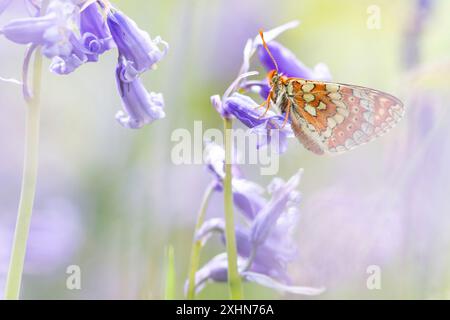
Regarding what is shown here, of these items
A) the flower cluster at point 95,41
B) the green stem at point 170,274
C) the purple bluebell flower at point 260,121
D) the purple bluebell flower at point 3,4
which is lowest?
the green stem at point 170,274

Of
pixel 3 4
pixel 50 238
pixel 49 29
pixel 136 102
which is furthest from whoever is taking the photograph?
pixel 50 238

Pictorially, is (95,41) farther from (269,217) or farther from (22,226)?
(269,217)

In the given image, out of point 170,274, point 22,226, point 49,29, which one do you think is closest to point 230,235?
point 170,274

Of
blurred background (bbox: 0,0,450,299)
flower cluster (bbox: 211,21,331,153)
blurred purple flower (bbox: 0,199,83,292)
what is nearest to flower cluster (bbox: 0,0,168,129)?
flower cluster (bbox: 211,21,331,153)

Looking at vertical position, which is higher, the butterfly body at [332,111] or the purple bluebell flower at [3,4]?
the purple bluebell flower at [3,4]

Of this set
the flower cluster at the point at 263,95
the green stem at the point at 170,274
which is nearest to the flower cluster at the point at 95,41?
the flower cluster at the point at 263,95

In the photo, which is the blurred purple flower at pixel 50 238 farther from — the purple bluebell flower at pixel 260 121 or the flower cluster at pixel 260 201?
the purple bluebell flower at pixel 260 121
